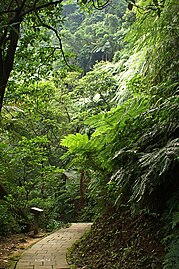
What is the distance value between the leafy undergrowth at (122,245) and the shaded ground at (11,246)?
0.87m

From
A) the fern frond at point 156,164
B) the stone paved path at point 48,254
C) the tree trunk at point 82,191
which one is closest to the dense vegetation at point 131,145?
the fern frond at point 156,164

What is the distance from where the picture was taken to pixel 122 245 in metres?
3.56

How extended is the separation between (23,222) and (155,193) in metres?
4.60

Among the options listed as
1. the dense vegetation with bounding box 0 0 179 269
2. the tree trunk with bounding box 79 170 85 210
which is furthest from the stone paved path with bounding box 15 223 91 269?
the tree trunk with bounding box 79 170 85 210

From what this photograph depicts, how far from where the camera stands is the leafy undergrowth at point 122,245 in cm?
304

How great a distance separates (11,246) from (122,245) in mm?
2568

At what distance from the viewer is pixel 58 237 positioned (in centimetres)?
603

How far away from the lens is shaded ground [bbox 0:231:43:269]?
4.24m

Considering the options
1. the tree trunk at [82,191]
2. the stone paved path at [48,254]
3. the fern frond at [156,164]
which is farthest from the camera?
the tree trunk at [82,191]

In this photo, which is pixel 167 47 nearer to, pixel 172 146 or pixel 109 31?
pixel 172 146

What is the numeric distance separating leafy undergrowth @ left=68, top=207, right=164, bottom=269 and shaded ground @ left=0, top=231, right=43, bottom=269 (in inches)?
34.3

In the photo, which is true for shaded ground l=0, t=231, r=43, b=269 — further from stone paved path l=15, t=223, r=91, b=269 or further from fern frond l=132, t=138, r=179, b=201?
fern frond l=132, t=138, r=179, b=201

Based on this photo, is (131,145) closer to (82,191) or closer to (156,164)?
(156,164)

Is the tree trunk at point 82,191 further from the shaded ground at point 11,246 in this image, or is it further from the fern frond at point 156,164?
the fern frond at point 156,164
